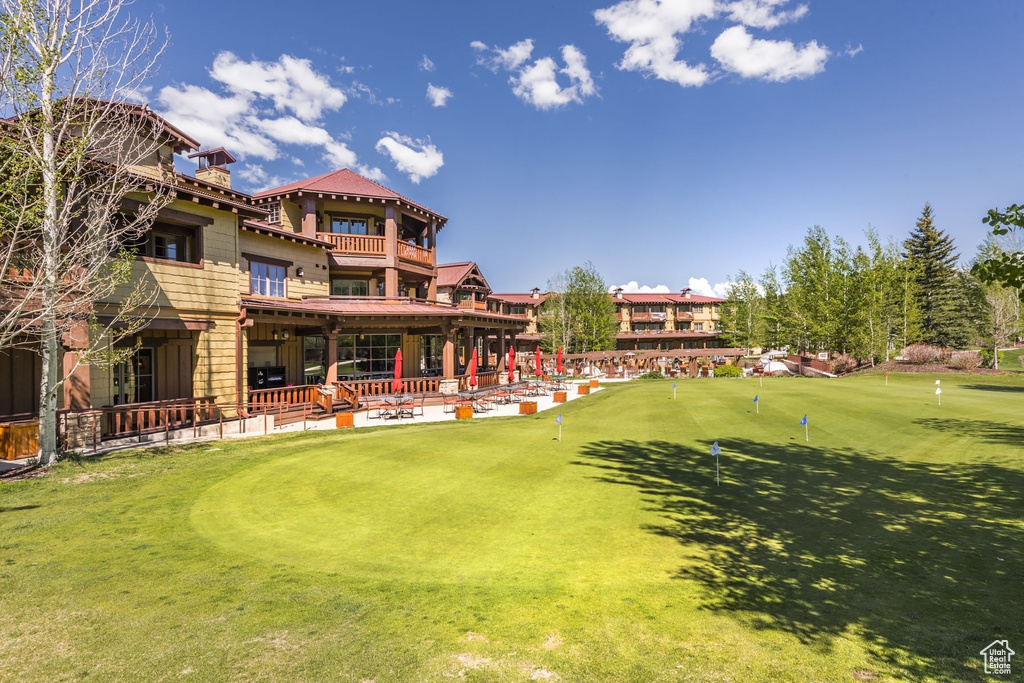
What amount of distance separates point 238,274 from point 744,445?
2053 cm

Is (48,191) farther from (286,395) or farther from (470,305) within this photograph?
(470,305)

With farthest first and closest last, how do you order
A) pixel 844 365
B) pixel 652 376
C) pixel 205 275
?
pixel 844 365 → pixel 652 376 → pixel 205 275

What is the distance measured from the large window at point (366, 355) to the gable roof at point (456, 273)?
1358 centimetres

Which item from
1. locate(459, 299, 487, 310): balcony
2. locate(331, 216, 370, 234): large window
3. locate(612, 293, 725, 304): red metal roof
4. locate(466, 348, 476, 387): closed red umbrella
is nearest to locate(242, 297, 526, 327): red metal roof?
locate(466, 348, 476, 387): closed red umbrella

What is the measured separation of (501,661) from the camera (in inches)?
167

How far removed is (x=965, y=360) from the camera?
3981cm

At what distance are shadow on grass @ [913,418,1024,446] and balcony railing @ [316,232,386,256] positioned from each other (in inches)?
1012

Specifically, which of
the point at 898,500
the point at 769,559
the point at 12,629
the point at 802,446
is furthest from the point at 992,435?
the point at 12,629

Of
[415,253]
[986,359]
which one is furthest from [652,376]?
[986,359]

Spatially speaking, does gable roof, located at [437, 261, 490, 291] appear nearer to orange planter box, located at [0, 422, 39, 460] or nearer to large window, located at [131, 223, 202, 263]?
large window, located at [131, 223, 202, 263]

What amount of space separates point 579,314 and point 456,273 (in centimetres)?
1706

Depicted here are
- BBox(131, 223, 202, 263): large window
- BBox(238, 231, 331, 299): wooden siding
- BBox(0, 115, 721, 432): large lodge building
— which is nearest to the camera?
BBox(0, 115, 721, 432): large lodge building

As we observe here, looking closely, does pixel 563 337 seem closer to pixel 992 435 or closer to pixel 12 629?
pixel 992 435

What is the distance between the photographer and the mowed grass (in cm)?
427
